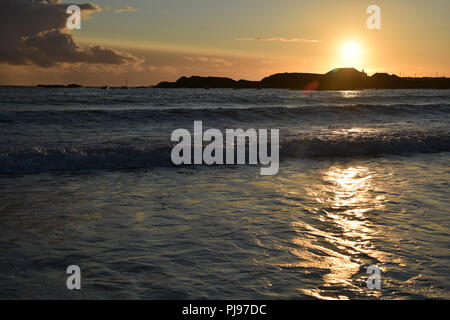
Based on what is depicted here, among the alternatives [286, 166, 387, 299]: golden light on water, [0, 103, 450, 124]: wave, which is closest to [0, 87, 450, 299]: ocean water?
[286, 166, 387, 299]: golden light on water

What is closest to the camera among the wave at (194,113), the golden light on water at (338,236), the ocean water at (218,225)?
the ocean water at (218,225)

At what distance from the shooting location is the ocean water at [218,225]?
379cm

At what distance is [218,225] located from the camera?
5586 millimetres

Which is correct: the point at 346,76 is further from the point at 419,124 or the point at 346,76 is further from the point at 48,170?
the point at 48,170

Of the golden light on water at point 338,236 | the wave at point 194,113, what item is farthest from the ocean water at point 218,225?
the wave at point 194,113

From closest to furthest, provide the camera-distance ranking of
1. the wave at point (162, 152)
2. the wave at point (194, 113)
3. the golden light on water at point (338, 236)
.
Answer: the golden light on water at point (338, 236), the wave at point (162, 152), the wave at point (194, 113)

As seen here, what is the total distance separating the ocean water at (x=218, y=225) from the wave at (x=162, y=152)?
5 cm

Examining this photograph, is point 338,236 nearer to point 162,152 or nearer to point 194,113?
point 162,152

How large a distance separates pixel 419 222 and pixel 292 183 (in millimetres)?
3068

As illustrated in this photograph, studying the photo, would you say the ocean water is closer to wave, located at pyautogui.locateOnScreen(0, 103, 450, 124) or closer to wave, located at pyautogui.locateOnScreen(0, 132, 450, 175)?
wave, located at pyautogui.locateOnScreen(0, 132, 450, 175)

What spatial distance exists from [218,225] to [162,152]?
21.1 feet

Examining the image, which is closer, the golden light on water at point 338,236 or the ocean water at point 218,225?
the ocean water at point 218,225

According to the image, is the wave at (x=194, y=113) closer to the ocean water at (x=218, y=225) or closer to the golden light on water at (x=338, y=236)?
the ocean water at (x=218, y=225)

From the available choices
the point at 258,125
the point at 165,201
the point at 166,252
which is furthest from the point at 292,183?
the point at 258,125
